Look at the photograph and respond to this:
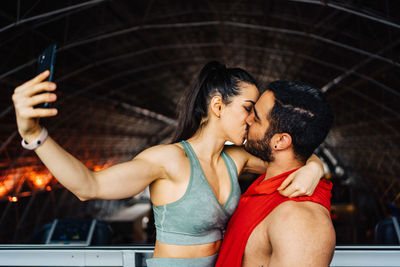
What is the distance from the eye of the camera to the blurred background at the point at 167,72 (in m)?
10.5

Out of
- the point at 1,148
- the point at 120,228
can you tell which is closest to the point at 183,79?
the point at 120,228

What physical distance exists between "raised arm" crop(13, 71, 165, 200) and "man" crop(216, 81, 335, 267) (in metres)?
0.62

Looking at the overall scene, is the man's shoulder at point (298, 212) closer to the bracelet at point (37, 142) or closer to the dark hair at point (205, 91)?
the dark hair at point (205, 91)

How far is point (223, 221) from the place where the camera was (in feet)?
6.61

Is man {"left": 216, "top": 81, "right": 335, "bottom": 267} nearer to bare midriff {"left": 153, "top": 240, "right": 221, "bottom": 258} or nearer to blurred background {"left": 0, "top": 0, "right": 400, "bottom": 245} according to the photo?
bare midriff {"left": 153, "top": 240, "right": 221, "bottom": 258}

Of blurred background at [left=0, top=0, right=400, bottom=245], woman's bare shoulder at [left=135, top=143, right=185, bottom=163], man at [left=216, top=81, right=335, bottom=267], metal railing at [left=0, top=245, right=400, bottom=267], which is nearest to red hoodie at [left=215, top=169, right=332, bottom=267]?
man at [left=216, top=81, right=335, bottom=267]

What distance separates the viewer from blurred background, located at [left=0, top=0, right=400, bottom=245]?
10.5 meters

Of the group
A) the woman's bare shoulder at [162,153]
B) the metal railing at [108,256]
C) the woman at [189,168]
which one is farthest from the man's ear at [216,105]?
the metal railing at [108,256]

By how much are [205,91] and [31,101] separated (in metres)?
1.21

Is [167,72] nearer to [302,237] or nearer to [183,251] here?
[183,251]

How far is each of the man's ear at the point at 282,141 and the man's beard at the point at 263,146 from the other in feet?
0.13

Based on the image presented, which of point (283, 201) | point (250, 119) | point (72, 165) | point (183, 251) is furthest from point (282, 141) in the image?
point (72, 165)

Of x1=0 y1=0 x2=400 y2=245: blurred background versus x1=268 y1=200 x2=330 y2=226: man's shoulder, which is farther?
x1=0 y1=0 x2=400 y2=245: blurred background

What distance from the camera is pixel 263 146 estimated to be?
1982 mm
